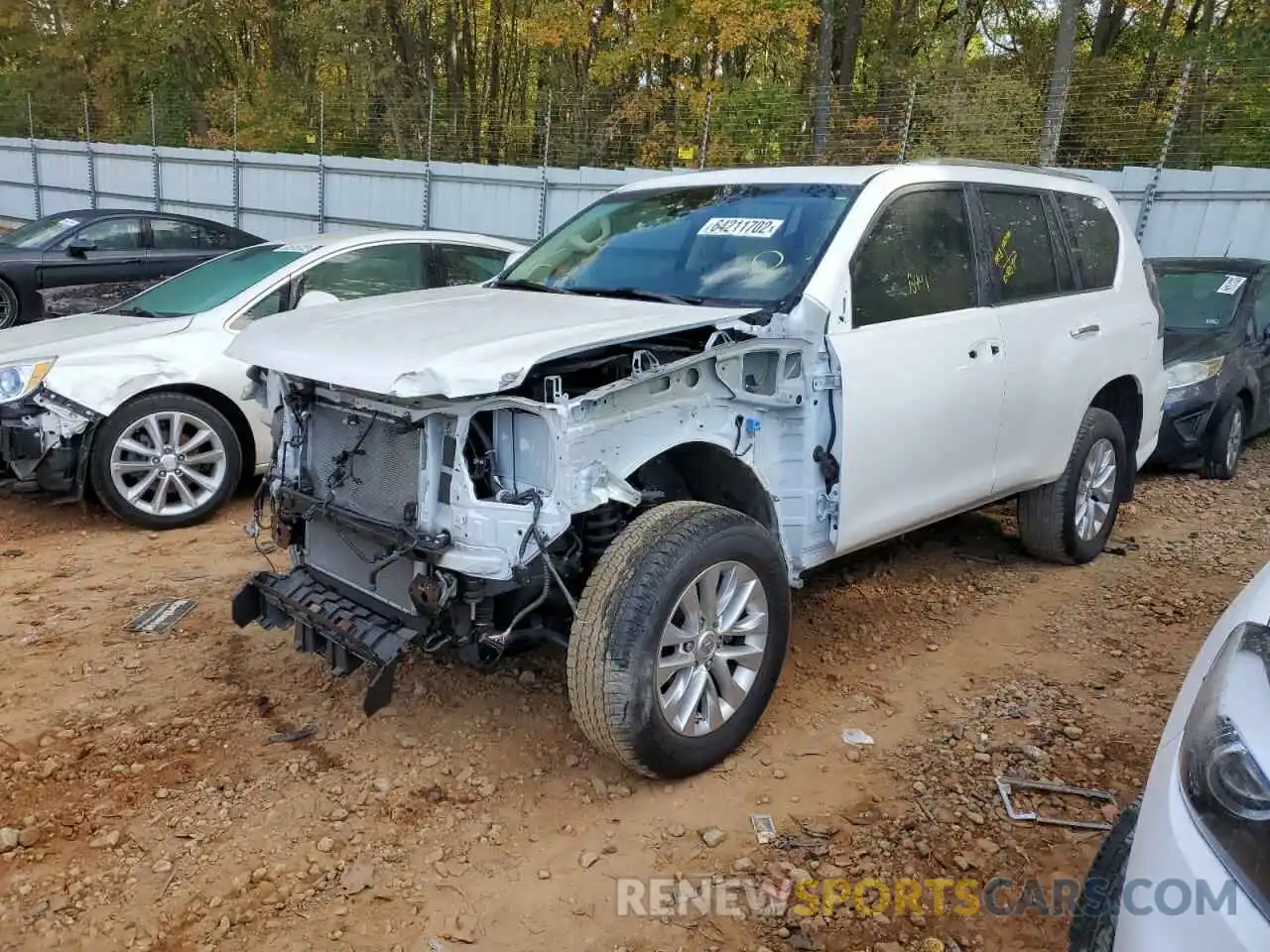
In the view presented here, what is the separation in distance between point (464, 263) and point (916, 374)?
3.81 meters

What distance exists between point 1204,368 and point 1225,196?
4011 mm

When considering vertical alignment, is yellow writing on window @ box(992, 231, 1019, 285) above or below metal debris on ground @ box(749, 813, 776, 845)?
above

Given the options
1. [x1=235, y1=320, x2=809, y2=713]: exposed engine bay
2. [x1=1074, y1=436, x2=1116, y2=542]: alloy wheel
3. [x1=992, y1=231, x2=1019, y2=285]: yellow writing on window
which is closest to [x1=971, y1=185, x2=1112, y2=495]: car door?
[x1=992, y1=231, x2=1019, y2=285]: yellow writing on window

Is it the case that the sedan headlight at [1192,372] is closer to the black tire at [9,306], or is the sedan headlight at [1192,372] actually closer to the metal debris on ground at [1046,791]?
the metal debris on ground at [1046,791]

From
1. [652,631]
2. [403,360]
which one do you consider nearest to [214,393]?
[403,360]

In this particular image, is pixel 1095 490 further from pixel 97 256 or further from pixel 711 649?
pixel 97 256

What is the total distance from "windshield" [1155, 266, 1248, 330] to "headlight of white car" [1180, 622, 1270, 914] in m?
6.80

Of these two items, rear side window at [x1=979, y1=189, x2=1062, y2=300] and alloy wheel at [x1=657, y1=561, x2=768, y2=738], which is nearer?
alloy wheel at [x1=657, y1=561, x2=768, y2=738]

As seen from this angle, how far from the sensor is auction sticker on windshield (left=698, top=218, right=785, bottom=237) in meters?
3.76

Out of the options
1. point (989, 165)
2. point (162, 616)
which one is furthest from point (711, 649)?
point (989, 165)

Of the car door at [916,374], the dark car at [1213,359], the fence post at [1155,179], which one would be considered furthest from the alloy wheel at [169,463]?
the fence post at [1155,179]

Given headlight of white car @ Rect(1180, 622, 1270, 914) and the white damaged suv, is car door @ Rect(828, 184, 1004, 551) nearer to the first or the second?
the white damaged suv

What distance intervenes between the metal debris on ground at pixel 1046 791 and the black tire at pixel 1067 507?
6.47 feet

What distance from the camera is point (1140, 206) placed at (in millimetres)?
10328
